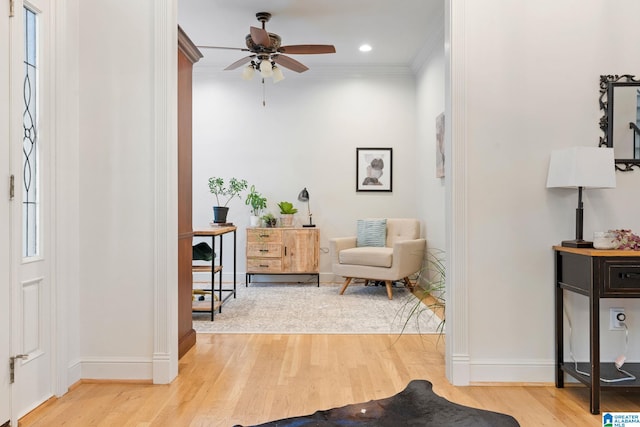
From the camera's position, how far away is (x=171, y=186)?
106 inches

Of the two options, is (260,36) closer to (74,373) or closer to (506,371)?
(74,373)

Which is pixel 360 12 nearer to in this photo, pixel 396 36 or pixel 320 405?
pixel 396 36

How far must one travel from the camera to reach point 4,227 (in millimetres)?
2055

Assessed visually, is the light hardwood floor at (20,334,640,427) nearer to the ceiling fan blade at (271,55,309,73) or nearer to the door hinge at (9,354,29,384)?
the door hinge at (9,354,29,384)

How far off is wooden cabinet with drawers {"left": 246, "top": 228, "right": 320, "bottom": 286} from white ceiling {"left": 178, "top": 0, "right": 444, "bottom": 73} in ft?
7.33

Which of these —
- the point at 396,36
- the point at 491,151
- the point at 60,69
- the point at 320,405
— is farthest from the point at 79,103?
the point at 396,36

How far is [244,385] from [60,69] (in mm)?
1964

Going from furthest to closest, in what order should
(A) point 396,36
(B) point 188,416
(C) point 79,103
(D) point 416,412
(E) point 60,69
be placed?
(A) point 396,36, (C) point 79,103, (E) point 60,69, (B) point 188,416, (D) point 416,412

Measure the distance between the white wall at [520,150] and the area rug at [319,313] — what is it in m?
0.63

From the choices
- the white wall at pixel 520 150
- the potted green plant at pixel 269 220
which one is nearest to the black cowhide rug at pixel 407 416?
the white wall at pixel 520 150

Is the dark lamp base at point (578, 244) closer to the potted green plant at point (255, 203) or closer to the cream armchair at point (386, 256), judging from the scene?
the cream armchair at point (386, 256)

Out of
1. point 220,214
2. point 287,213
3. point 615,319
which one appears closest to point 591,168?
point 615,319

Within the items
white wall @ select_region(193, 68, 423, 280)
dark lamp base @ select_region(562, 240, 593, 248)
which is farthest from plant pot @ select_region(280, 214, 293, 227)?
dark lamp base @ select_region(562, 240, 593, 248)

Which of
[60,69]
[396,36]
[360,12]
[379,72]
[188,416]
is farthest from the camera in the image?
[379,72]
